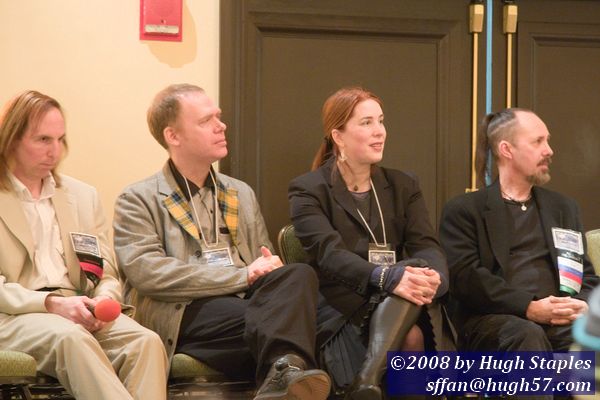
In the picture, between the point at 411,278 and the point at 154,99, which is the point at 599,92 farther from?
the point at 154,99

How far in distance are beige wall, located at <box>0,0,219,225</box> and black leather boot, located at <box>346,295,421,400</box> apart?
1495 millimetres

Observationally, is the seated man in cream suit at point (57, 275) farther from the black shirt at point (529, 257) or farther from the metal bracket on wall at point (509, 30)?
the metal bracket on wall at point (509, 30)

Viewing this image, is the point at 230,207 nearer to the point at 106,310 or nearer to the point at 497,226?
the point at 106,310

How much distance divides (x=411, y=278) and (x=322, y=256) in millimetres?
415

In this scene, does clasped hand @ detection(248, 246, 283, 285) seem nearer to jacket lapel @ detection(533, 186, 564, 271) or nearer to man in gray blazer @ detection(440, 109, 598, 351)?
man in gray blazer @ detection(440, 109, 598, 351)

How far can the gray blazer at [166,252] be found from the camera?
11.6 ft

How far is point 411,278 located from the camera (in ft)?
11.3

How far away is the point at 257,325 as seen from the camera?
328cm

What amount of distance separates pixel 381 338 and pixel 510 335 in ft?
1.74

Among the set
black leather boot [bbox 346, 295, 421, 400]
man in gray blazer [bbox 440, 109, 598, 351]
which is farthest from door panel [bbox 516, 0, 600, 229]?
black leather boot [bbox 346, 295, 421, 400]

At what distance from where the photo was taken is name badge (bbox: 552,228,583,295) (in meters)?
3.79

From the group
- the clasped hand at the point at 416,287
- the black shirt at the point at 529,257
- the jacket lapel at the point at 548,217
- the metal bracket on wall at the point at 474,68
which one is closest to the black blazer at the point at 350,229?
the clasped hand at the point at 416,287

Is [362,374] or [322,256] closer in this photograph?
[362,374]

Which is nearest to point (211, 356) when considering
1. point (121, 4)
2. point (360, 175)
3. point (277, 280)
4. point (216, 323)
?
point (216, 323)
